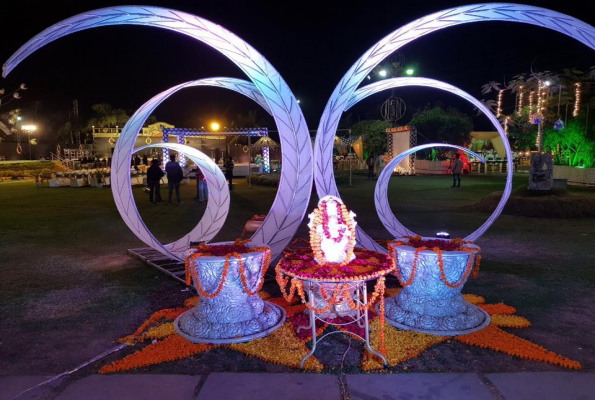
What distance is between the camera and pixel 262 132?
26.3 m

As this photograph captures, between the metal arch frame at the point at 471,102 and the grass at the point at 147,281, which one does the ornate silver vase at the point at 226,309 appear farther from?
the metal arch frame at the point at 471,102

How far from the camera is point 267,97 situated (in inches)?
205

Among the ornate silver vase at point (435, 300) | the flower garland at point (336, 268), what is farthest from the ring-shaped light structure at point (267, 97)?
the ornate silver vase at point (435, 300)

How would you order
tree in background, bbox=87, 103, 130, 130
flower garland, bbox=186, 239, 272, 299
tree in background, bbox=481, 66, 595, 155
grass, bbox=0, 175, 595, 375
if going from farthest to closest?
tree in background, bbox=87, 103, 130, 130, tree in background, bbox=481, 66, 595, 155, flower garland, bbox=186, 239, 272, 299, grass, bbox=0, 175, 595, 375

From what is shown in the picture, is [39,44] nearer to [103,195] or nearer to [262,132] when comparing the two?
[103,195]

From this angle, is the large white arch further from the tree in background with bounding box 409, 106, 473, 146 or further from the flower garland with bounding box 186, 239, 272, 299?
the tree in background with bounding box 409, 106, 473, 146

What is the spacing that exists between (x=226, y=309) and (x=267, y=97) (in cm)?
263

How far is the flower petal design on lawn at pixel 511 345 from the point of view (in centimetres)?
332

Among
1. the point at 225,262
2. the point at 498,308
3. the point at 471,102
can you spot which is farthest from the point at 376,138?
the point at 225,262

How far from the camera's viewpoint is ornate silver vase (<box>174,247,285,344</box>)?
3.89 metres

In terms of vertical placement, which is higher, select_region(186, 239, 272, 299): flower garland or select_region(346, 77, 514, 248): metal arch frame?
select_region(346, 77, 514, 248): metal arch frame

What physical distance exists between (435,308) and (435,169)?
81.5 ft

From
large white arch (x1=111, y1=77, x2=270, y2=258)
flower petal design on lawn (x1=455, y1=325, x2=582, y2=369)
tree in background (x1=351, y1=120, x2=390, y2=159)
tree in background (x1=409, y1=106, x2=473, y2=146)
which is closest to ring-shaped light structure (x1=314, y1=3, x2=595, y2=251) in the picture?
large white arch (x1=111, y1=77, x2=270, y2=258)

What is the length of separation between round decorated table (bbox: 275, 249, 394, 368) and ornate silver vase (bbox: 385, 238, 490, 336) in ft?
1.31
